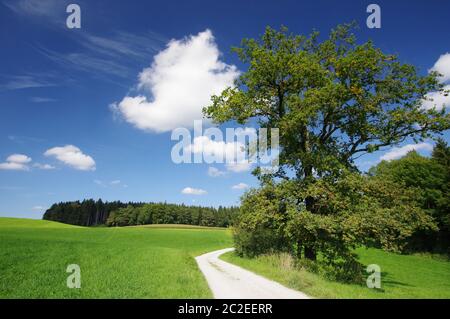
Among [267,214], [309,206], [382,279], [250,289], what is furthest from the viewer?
[382,279]

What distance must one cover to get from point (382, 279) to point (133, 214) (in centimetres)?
14287

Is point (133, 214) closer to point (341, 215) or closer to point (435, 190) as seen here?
point (435, 190)

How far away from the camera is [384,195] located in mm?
20266

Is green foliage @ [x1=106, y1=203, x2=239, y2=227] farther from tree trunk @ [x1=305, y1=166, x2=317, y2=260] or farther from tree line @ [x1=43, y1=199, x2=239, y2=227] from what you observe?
tree trunk @ [x1=305, y1=166, x2=317, y2=260]

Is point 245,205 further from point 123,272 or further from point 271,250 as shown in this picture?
point 123,272

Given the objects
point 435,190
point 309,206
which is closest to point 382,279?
point 309,206

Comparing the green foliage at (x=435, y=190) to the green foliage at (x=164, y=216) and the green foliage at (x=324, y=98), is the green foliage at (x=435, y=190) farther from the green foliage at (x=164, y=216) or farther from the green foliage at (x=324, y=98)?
the green foliage at (x=164, y=216)

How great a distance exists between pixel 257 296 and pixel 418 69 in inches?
732

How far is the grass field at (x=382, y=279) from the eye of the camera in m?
12.5

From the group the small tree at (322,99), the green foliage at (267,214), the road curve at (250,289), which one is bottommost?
the road curve at (250,289)

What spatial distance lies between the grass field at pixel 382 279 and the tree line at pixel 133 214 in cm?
11903

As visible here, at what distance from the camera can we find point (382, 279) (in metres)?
26.8

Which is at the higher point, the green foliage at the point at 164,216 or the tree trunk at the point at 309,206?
the tree trunk at the point at 309,206

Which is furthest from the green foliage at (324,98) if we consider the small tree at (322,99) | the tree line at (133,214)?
the tree line at (133,214)
